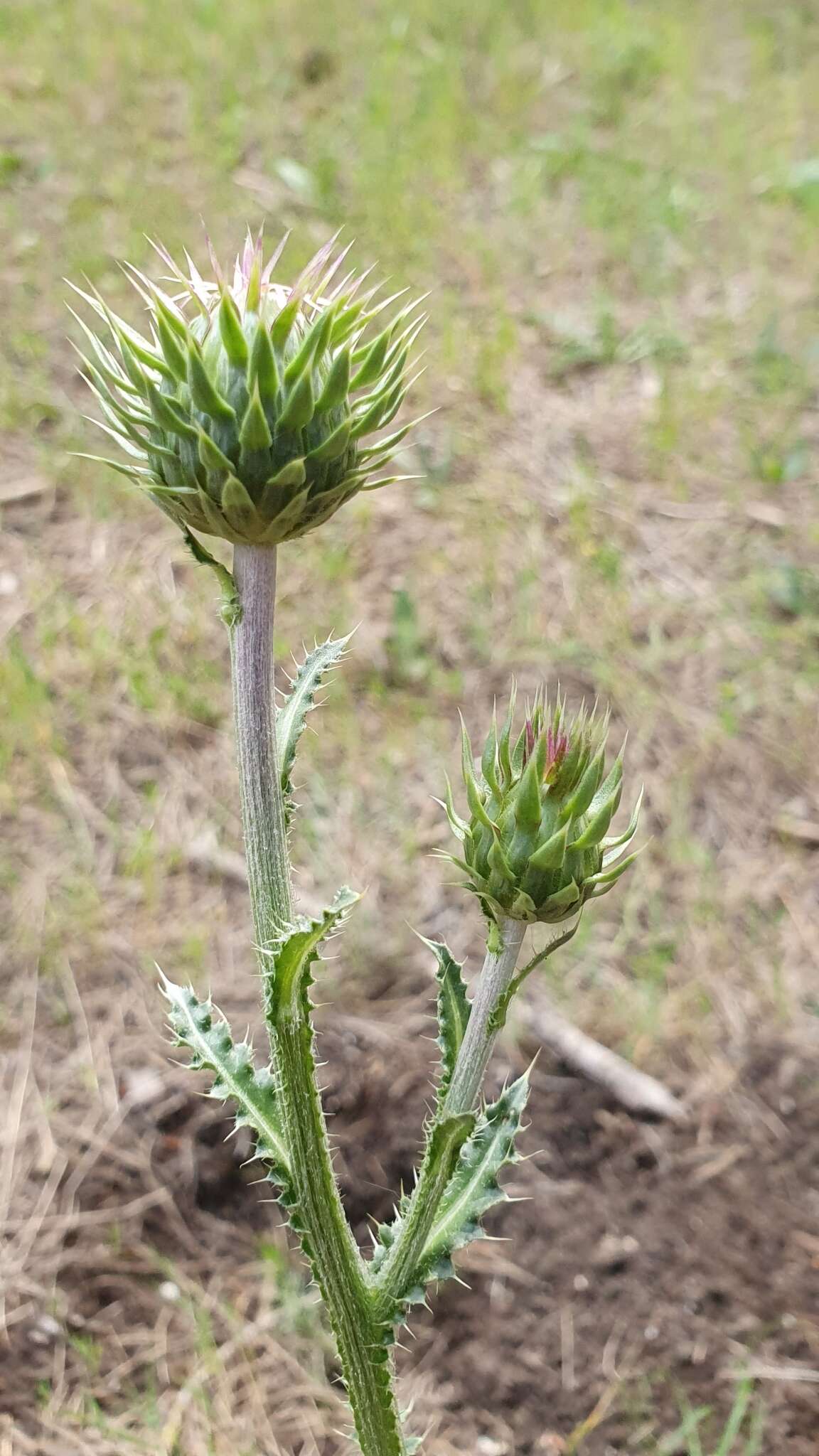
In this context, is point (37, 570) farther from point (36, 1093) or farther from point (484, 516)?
point (36, 1093)

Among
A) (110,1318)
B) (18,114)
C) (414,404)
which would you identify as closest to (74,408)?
(414,404)

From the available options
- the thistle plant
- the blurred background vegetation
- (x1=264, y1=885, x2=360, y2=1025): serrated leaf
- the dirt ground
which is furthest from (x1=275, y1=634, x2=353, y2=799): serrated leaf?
the blurred background vegetation

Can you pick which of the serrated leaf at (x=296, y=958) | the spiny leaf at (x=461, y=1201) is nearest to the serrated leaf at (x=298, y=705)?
the serrated leaf at (x=296, y=958)

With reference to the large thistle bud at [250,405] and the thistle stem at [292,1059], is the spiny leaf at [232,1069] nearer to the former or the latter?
the thistle stem at [292,1059]

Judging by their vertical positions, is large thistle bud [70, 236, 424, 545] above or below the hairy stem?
above

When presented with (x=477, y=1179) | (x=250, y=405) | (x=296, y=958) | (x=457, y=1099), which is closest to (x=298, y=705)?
(x=296, y=958)

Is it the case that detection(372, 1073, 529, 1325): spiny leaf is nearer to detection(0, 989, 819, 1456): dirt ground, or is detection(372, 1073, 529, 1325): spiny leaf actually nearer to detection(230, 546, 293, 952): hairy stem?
detection(230, 546, 293, 952): hairy stem
